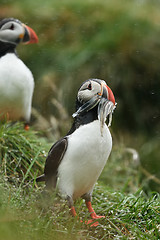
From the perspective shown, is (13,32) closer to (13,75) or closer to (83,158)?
(13,75)

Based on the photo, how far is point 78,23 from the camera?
6.59 meters

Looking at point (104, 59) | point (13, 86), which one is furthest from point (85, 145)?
point (104, 59)

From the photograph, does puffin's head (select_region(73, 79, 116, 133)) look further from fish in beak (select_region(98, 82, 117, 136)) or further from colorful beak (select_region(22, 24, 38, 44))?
colorful beak (select_region(22, 24, 38, 44))

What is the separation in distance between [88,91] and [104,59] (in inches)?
146

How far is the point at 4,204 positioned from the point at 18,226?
190 mm

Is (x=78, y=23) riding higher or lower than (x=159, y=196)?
higher

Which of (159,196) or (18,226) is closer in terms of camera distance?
(18,226)

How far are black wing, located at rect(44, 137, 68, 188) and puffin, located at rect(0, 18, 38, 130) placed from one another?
33.9 inches

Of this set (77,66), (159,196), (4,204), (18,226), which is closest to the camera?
(18,226)

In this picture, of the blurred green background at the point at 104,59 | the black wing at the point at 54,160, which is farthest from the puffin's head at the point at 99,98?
the blurred green background at the point at 104,59

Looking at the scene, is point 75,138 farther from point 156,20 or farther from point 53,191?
point 156,20

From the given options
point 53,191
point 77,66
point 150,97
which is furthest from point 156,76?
point 53,191

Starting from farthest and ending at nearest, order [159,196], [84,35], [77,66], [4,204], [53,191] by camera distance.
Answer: [84,35], [77,66], [159,196], [53,191], [4,204]

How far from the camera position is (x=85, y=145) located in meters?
2.38
